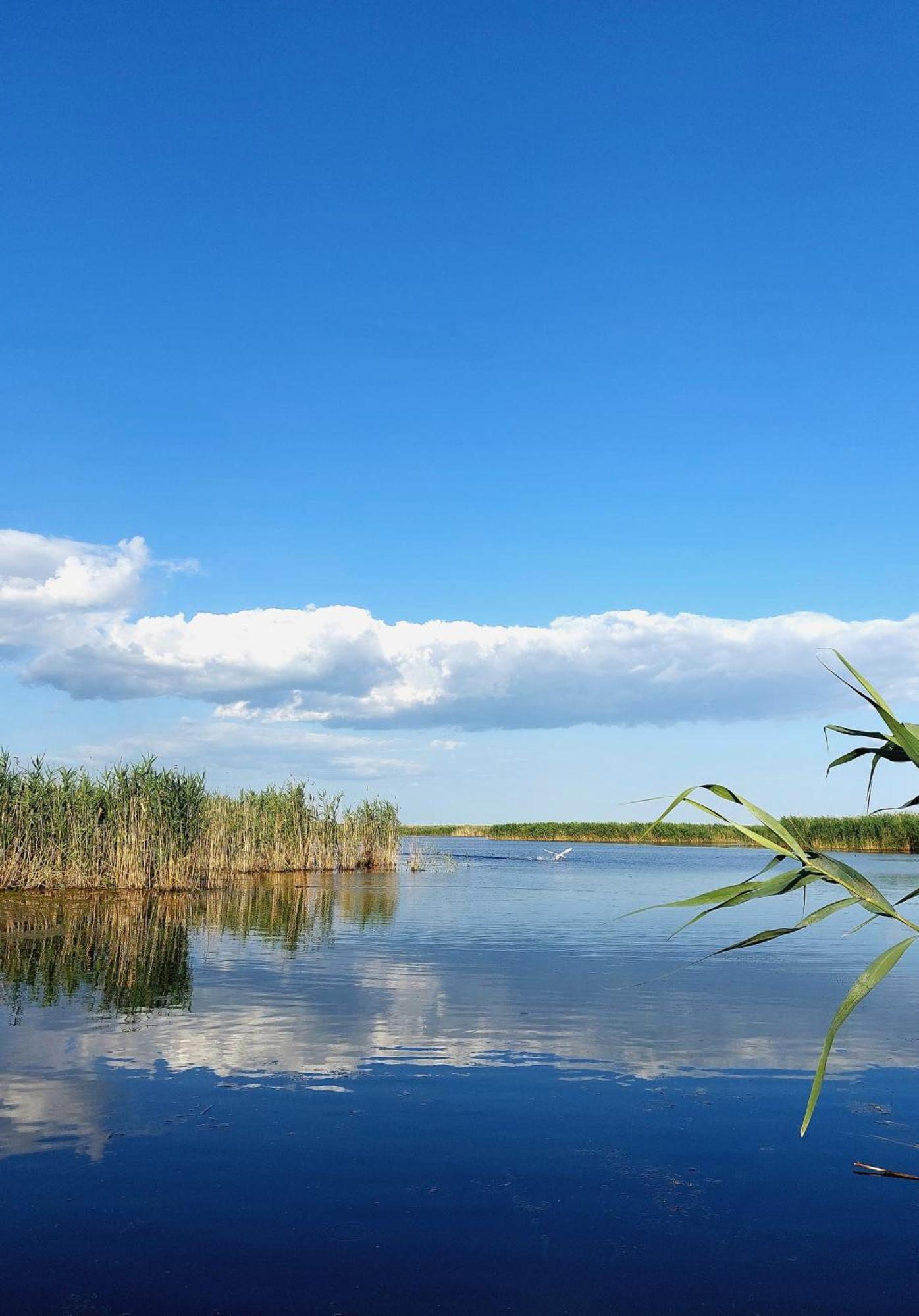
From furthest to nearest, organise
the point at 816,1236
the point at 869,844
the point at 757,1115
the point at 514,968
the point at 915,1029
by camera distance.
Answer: the point at 869,844, the point at 514,968, the point at 915,1029, the point at 757,1115, the point at 816,1236

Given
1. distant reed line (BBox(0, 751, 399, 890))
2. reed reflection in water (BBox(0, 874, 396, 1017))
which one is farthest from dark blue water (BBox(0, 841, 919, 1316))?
distant reed line (BBox(0, 751, 399, 890))

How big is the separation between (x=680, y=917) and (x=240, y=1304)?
18.4 metres

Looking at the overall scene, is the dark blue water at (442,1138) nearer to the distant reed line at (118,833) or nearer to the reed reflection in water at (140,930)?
the reed reflection in water at (140,930)

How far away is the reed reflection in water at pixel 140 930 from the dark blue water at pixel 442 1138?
0.11 m

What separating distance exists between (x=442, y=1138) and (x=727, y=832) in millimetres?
69797

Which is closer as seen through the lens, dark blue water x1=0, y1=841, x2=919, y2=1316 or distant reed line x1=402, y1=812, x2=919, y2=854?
dark blue water x1=0, y1=841, x2=919, y2=1316

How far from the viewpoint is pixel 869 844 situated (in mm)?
52375

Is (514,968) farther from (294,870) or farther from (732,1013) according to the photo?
(294,870)

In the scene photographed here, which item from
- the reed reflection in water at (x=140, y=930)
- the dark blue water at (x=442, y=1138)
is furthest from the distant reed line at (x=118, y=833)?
the dark blue water at (x=442, y=1138)

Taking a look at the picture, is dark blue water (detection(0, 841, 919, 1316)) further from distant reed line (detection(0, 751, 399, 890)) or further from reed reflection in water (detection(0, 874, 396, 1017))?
distant reed line (detection(0, 751, 399, 890))

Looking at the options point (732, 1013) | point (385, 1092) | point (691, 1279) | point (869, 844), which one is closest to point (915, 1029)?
point (732, 1013)

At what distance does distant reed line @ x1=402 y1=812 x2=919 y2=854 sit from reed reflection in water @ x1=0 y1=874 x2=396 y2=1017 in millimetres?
10922

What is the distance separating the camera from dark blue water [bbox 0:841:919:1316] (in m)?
4.52

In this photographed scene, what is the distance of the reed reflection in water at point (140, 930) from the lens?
36.7 ft
